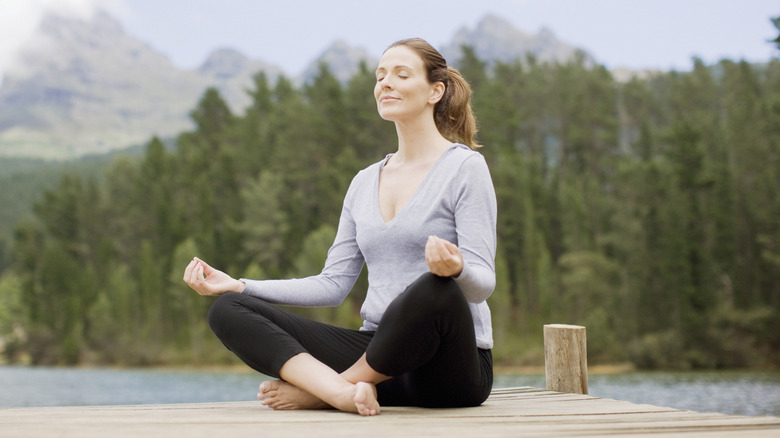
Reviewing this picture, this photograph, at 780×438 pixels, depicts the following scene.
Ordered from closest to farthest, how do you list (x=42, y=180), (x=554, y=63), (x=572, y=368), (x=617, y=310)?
(x=572, y=368) → (x=617, y=310) → (x=554, y=63) → (x=42, y=180)

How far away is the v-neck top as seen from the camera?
8.29ft

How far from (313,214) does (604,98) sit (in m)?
17.8

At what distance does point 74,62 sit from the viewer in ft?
568

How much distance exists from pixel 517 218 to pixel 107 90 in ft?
478

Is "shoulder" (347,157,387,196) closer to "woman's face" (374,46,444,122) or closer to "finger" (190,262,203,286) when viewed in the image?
"woman's face" (374,46,444,122)

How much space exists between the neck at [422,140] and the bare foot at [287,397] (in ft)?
2.95

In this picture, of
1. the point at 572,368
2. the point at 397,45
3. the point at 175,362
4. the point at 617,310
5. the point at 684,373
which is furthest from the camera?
the point at 175,362

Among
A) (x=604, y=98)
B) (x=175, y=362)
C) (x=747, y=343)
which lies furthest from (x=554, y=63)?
(x=175, y=362)

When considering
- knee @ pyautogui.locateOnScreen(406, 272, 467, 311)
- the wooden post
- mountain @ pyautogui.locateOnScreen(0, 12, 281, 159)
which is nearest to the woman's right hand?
knee @ pyautogui.locateOnScreen(406, 272, 467, 311)

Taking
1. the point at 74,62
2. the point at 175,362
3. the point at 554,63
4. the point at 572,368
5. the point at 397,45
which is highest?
the point at 74,62

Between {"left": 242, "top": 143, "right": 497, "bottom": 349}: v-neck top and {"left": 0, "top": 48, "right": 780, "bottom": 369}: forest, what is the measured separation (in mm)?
27199

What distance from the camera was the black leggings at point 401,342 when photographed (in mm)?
2312

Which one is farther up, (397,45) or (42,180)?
(42,180)

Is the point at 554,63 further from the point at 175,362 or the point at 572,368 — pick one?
the point at 572,368
